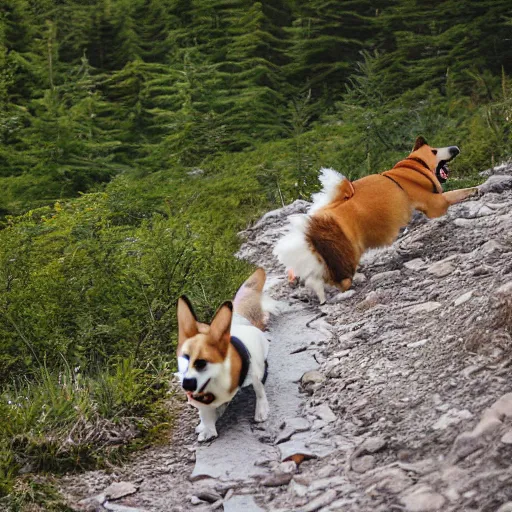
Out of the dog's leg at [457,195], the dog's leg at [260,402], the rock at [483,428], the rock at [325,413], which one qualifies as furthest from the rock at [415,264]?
the rock at [483,428]

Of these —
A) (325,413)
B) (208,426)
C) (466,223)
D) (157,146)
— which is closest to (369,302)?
(466,223)

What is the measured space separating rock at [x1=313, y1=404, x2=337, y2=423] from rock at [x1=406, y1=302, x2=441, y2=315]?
1.05 m

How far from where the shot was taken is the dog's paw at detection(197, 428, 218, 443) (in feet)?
13.8

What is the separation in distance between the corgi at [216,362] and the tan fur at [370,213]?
122 centimetres

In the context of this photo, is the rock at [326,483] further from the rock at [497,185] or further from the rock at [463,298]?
the rock at [497,185]

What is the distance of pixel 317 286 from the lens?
569 centimetres

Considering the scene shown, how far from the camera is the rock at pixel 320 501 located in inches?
129

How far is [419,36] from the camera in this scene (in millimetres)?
14477

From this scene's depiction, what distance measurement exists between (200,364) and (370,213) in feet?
7.98

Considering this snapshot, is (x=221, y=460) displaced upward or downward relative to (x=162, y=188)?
upward

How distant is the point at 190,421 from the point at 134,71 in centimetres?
1337

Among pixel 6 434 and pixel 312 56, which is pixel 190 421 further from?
pixel 312 56

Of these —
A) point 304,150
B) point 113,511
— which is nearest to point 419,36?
point 304,150

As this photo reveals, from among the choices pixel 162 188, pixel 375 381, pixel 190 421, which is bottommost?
pixel 162 188
